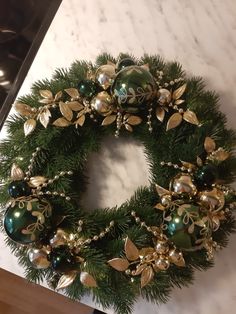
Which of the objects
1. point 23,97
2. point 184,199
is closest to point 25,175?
point 23,97

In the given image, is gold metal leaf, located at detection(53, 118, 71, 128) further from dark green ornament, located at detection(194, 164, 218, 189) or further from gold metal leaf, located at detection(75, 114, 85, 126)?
dark green ornament, located at detection(194, 164, 218, 189)

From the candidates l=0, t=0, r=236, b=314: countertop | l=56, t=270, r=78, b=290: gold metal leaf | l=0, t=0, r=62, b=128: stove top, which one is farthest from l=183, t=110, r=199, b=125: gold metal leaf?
l=0, t=0, r=62, b=128: stove top

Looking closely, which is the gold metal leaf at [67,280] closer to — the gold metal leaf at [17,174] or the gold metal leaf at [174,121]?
the gold metal leaf at [17,174]

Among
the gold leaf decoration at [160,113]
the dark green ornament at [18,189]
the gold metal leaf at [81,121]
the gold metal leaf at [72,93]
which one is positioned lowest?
the dark green ornament at [18,189]

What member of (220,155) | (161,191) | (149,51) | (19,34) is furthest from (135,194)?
(19,34)

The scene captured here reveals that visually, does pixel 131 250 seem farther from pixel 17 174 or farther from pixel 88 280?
pixel 17 174

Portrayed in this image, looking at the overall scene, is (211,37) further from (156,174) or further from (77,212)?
(77,212)

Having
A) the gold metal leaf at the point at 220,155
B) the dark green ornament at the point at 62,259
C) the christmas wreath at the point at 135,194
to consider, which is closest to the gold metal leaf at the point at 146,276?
the christmas wreath at the point at 135,194
